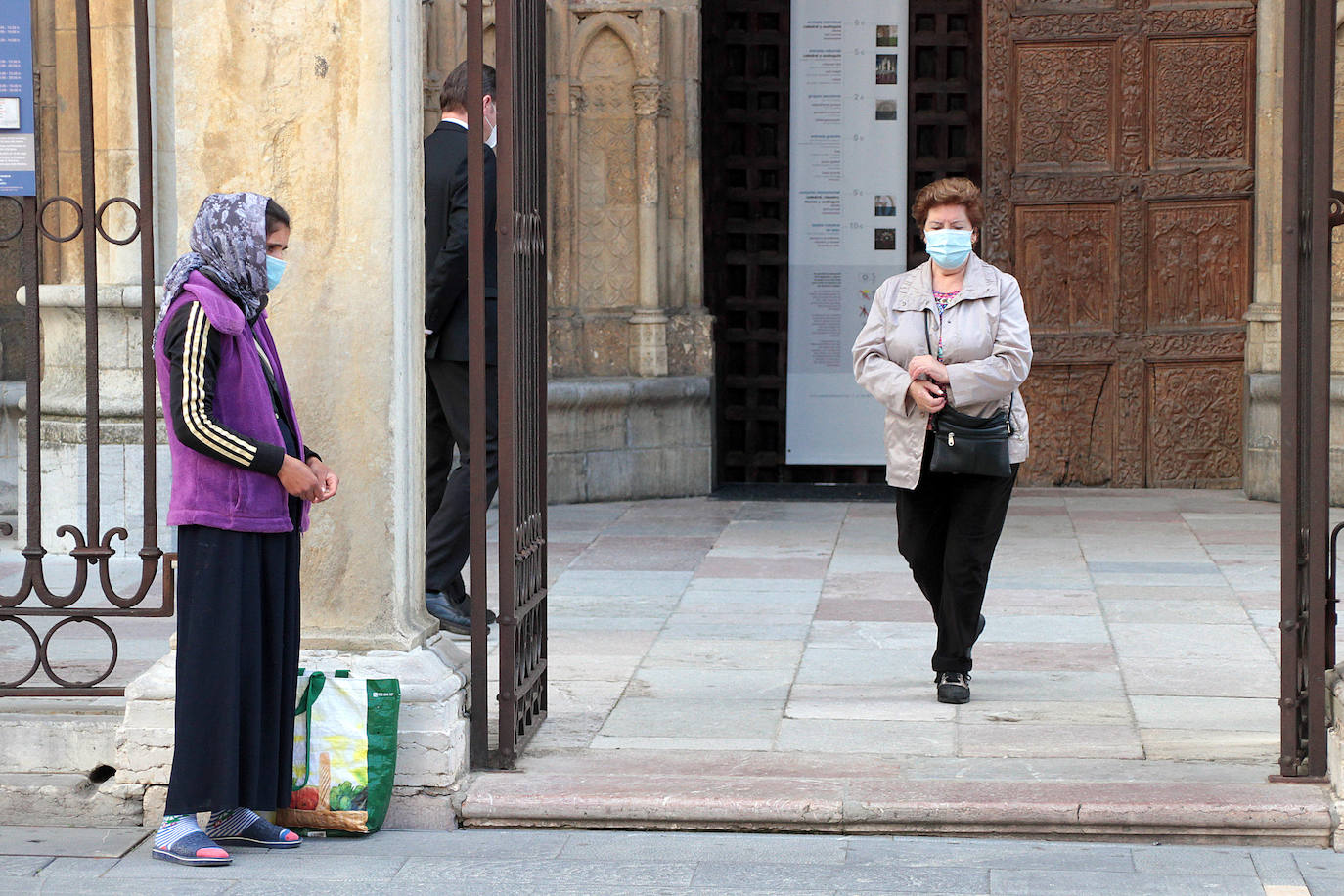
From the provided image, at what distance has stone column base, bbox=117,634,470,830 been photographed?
201 inches

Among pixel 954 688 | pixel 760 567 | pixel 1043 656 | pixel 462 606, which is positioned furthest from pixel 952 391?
pixel 760 567

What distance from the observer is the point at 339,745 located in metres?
4.94

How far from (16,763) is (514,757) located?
1.38 m

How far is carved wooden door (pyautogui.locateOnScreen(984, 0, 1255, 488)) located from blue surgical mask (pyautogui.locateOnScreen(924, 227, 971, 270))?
214 inches

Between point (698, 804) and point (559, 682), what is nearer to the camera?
point (698, 804)

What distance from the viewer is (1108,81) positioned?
11328mm

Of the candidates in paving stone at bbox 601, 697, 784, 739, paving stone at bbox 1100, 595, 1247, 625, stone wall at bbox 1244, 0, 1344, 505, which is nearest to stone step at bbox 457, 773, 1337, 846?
paving stone at bbox 601, 697, 784, 739

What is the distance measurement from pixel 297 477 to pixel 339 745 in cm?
76

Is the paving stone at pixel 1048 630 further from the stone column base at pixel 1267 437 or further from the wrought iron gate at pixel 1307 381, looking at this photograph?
the stone column base at pixel 1267 437

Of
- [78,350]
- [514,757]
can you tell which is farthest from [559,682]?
[78,350]

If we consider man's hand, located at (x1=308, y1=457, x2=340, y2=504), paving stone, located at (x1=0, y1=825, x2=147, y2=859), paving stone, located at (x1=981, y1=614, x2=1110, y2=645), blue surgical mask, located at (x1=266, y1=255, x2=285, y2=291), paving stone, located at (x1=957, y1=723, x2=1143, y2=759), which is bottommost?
paving stone, located at (x1=0, y1=825, x2=147, y2=859)

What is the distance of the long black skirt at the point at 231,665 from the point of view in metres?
4.64

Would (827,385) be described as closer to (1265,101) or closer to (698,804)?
(1265,101)

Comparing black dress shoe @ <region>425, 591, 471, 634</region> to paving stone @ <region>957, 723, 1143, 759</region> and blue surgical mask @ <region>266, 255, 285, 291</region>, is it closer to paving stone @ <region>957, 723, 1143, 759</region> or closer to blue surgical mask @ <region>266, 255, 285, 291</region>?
paving stone @ <region>957, 723, 1143, 759</region>
